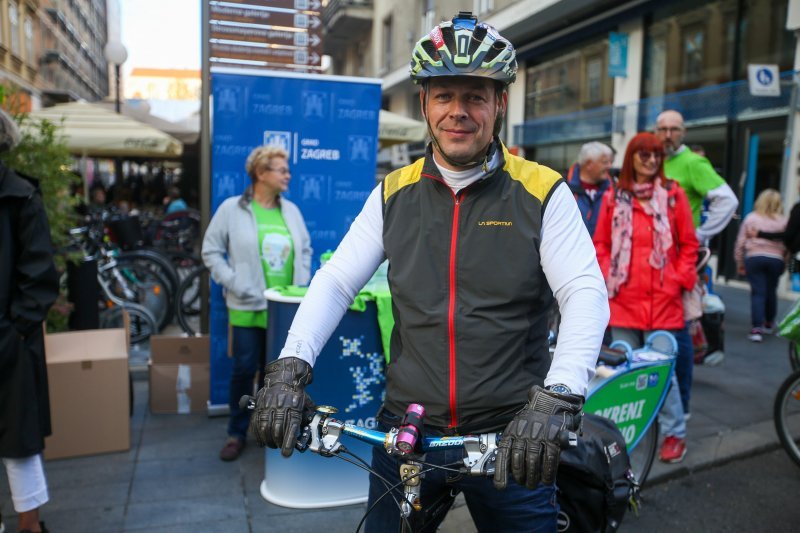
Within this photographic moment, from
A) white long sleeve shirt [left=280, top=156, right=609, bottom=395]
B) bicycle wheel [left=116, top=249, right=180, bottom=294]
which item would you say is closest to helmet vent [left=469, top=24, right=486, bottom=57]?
white long sleeve shirt [left=280, top=156, right=609, bottom=395]

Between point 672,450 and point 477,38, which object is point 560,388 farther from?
point 672,450

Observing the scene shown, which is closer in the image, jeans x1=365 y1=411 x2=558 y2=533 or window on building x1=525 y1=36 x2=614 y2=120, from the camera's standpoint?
jeans x1=365 y1=411 x2=558 y2=533

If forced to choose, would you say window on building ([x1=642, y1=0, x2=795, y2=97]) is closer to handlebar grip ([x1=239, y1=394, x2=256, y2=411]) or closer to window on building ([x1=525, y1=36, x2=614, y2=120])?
window on building ([x1=525, y1=36, x2=614, y2=120])

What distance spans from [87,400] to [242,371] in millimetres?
983

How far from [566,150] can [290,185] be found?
1196cm

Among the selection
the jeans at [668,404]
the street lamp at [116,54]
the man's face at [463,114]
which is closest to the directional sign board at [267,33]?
the jeans at [668,404]

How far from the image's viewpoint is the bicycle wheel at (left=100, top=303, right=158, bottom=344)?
6.53 meters

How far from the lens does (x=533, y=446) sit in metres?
1.42

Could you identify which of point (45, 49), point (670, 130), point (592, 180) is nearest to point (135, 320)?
point (592, 180)

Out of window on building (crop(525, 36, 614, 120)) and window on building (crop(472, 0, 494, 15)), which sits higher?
window on building (crop(472, 0, 494, 15))

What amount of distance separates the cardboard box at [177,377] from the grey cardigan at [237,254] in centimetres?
103

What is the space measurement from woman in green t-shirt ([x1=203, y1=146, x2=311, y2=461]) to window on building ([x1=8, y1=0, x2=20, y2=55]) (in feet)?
83.0

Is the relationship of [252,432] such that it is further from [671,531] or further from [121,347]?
[121,347]

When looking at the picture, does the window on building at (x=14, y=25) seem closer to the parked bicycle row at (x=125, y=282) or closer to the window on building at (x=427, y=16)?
the window on building at (x=427, y=16)
